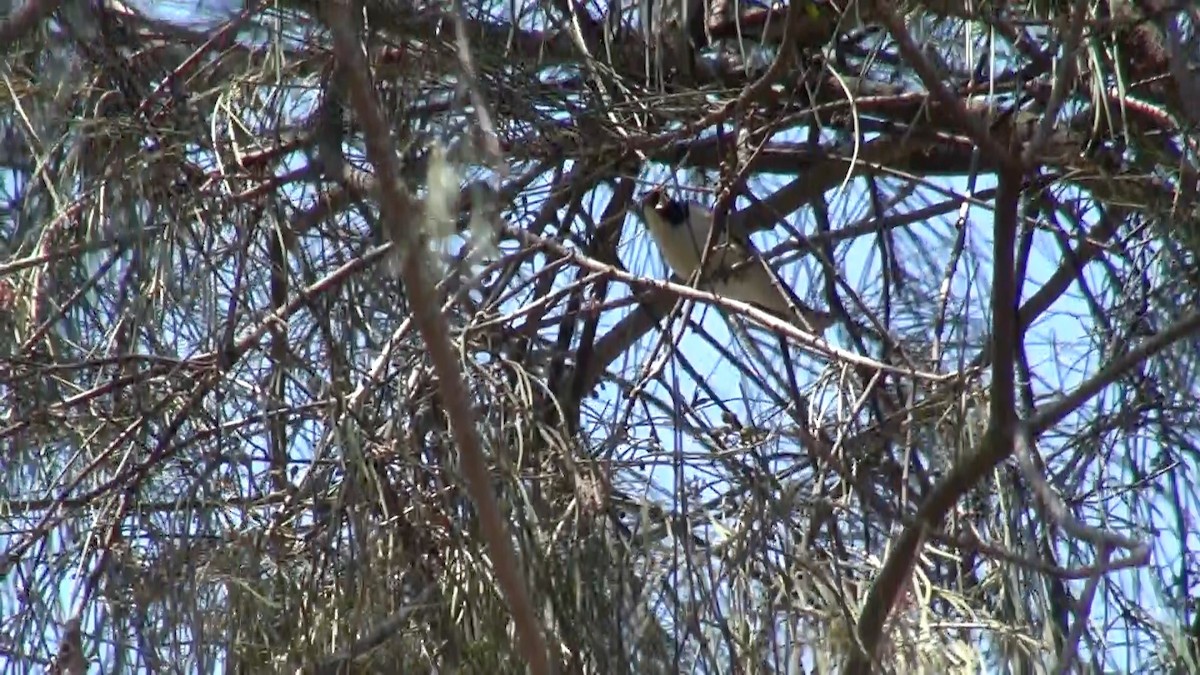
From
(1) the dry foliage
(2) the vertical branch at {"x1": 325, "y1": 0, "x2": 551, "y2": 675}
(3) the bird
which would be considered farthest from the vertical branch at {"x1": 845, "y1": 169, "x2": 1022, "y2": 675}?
(3) the bird

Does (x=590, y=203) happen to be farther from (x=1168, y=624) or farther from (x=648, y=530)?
(x=1168, y=624)

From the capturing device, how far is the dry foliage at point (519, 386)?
1.43 metres

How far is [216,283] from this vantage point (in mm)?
1562

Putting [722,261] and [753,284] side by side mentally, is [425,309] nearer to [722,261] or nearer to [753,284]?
[722,261]

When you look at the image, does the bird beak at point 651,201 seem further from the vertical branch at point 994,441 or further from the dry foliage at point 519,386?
the vertical branch at point 994,441

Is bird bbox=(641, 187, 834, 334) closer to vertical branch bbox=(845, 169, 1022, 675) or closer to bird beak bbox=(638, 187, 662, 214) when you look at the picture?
bird beak bbox=(638, 187, 662, 214)

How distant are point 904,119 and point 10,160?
926 mm

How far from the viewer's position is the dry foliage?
1.43 m

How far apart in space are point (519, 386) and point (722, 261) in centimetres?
80

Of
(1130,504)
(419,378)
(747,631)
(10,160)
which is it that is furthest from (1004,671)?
(10,160)

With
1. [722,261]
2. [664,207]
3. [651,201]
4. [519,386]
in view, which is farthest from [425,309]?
[722,261]

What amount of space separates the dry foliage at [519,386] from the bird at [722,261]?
0.81 ft

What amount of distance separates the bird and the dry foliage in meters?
0.25

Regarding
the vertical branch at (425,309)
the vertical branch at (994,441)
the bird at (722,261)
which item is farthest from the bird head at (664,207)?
the vertical branch at (425,309)
